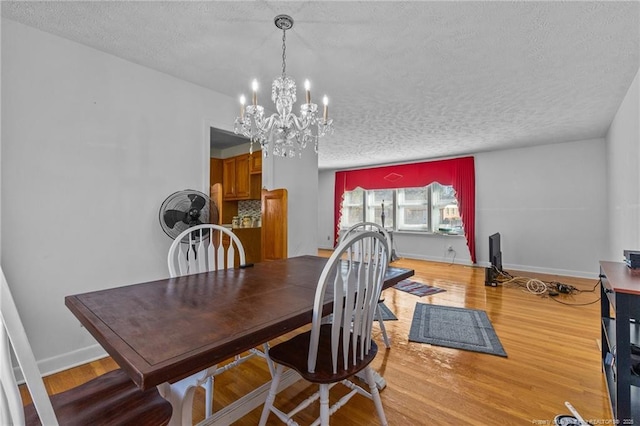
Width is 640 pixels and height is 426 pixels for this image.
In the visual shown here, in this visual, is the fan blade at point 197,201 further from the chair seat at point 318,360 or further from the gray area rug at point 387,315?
the gray area rug at point 387,315

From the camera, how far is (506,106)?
3172 mm

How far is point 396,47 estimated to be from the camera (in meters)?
2.06

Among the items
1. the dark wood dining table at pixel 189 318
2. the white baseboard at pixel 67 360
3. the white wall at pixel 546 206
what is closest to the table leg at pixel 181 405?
the dark wood dining table at pixel 189 318

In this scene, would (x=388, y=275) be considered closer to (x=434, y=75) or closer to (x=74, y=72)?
(x=434, y=75)

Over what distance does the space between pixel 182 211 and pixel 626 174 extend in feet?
14.1

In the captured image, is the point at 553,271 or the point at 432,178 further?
the point at 432,178

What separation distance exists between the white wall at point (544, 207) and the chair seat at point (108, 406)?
5.96 m

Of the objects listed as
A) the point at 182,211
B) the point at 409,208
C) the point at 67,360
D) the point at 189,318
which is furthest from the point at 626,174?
the point at 67,360

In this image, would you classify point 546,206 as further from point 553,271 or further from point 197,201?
point 197,201

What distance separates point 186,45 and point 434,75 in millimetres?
1986

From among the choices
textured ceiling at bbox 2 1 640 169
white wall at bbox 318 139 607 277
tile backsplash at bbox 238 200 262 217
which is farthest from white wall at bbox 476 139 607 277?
tile backsplash at bbox 238 200 262 217

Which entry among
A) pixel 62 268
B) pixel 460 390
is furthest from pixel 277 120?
pixel 460 390

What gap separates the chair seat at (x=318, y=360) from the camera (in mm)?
1144

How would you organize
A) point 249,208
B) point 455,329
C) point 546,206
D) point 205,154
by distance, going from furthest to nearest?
point 546,206, point 249,208, point 205,154, point 455,329
